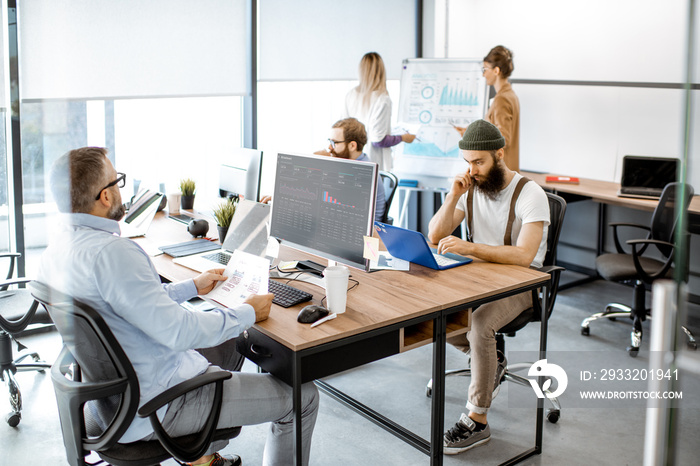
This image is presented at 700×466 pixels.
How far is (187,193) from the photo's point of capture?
3.79 m

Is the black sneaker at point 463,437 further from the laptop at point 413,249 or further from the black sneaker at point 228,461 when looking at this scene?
the black sneaker at point 228,461

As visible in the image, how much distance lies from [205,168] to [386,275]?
2.52 m

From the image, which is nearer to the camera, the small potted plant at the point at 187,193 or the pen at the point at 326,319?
the pen at the point at 326,319

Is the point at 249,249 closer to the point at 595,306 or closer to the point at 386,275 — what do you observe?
the point at 386,275

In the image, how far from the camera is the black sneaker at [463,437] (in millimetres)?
2582

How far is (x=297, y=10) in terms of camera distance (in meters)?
4.87

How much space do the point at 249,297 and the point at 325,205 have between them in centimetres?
55

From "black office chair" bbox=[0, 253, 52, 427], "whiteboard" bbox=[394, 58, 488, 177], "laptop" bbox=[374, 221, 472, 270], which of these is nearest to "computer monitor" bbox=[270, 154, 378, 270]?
"laptop" bbox=[374, 221, 472, 270]

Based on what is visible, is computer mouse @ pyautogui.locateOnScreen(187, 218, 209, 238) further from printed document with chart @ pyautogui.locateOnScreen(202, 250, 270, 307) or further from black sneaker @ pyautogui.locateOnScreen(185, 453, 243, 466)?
black sneaker @ pyautogui.locateOnScreen(185, 453, 243, 466)

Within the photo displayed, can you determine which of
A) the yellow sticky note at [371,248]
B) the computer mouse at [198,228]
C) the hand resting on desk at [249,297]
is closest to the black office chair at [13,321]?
the computer mouse at [198,228]

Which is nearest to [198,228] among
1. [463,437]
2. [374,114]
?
[463,437]

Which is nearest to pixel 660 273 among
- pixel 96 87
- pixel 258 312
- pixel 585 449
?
pixel 585 449

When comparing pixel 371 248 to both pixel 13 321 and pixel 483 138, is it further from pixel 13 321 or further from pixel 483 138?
pixel 13 321

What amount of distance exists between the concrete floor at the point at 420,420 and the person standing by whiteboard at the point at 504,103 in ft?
4.91
